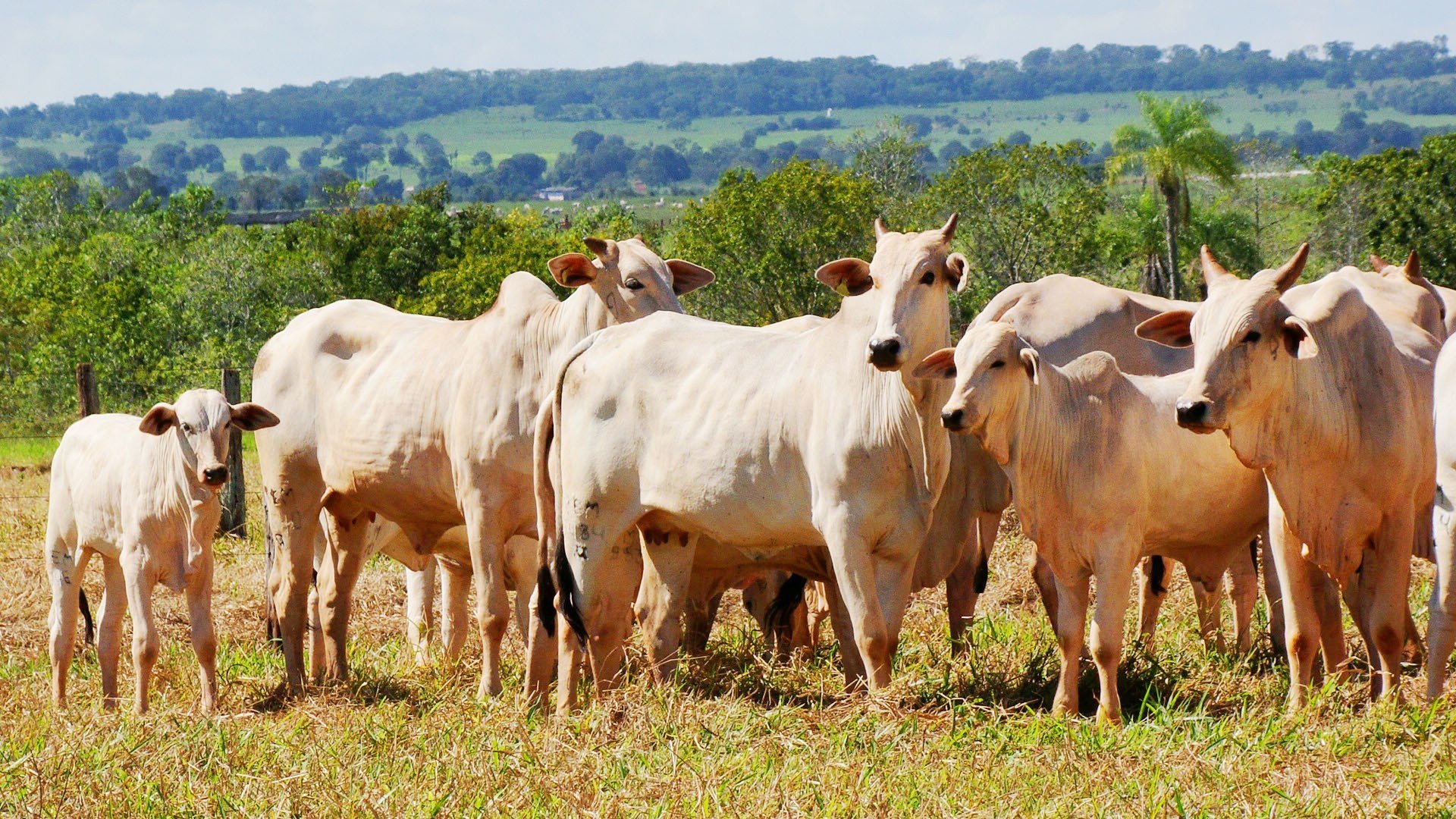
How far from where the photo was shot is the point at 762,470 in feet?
21.1

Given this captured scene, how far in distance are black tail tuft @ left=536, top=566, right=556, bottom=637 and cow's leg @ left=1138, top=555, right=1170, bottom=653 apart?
2796 mm

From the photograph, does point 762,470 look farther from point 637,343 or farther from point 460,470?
point 460,470

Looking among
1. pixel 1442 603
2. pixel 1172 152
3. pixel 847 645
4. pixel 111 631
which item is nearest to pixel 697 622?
pixel 847 645

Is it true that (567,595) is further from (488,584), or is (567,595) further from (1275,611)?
(1275,611)

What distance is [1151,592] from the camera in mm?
7871

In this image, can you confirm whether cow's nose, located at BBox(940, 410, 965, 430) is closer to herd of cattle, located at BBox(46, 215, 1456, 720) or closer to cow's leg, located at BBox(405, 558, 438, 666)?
herd of cattle, located at BBox(46, 215, 1456, 720)

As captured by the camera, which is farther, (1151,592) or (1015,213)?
(1015,213)

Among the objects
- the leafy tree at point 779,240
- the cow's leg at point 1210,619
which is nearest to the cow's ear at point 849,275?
the cow's leg at point 1210,619

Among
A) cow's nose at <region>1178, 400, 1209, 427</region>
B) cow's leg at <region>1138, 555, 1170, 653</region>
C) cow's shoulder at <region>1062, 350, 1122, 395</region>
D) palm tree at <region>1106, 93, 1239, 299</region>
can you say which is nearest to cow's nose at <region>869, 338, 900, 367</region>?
cow's shoulder at <region>1062, 350, 1122, 395</region>

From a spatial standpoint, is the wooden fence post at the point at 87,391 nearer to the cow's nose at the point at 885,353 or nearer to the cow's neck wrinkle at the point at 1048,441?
the cow's nose at the point at 885,353

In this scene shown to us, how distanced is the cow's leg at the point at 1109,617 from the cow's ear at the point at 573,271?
2.83 meters

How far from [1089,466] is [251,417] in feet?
13.3

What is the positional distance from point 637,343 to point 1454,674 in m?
3.65

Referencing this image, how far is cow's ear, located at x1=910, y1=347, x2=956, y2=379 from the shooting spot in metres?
5.94
